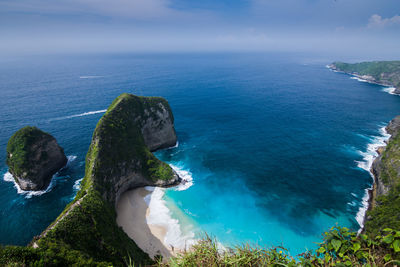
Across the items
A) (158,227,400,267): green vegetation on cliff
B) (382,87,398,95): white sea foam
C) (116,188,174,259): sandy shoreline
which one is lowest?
(116,188,174,259): sandy shoreline

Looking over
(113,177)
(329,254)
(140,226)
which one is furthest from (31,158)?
(329,254)

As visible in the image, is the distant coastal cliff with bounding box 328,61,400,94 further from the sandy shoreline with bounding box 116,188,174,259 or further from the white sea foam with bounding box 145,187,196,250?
the sandy shoreline with bounding box 116,188,174,259

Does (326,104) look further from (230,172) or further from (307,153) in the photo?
(230,172)

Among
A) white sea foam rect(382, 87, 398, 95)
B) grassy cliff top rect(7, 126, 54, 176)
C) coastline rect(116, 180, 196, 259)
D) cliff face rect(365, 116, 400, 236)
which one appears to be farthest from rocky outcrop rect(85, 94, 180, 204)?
white sea foam rect(382, 87, 398, 95)

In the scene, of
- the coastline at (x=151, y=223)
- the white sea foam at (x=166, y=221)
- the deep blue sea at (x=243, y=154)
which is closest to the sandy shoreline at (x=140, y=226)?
the coastline at (x=151, y=223)

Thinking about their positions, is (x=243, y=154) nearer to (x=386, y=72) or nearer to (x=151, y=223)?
(x=151, y=223)

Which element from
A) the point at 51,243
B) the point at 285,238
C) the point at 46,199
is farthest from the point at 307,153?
the point at 46,199

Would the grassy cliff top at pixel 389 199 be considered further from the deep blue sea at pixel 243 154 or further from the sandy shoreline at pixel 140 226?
the sandy shoreline at pixel 140 226
